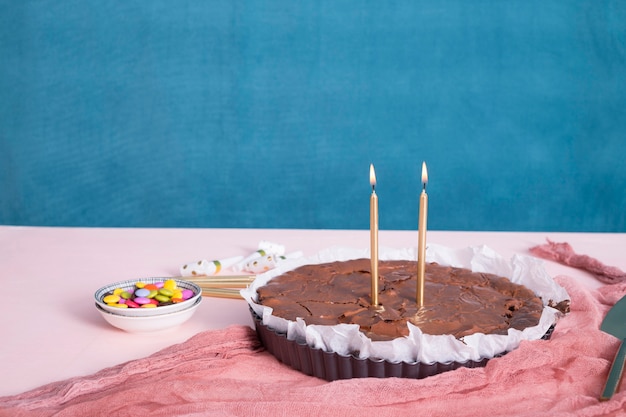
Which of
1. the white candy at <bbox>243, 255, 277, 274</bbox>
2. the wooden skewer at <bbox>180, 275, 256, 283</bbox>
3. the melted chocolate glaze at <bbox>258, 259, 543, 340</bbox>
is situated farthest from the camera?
the white candy at <bbox>243, 255, 277, 274</bbox>

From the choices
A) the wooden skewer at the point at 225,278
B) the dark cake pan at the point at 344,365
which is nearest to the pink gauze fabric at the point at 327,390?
the dark cake pan at the point at 344,365

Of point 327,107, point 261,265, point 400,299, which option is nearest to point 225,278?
point 261,265

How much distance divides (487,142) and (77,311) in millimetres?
2965

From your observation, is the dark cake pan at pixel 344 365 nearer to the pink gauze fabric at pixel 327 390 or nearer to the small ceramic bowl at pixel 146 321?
the pink gauze fabric at pixel 327 390

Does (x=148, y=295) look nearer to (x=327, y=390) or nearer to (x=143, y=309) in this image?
(x=143, y=309)

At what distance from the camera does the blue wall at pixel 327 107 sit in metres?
3.90

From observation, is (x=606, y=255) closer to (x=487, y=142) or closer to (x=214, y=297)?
(x=214, y=297)

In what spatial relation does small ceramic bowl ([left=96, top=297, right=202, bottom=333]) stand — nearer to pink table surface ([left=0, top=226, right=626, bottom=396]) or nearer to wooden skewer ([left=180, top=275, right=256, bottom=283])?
pink table surface ([left=0, top=226, right=626, bottom=396])

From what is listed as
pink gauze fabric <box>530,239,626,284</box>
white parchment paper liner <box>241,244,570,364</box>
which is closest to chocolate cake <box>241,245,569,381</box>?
white parchment paper liner <box>241,244,570,364</box>

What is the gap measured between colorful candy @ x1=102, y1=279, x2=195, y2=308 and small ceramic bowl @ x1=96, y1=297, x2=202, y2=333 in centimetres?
2

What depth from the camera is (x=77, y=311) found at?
55.4 inches

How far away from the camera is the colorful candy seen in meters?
1.32

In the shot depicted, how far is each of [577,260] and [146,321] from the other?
1017mm

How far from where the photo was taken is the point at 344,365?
107 centimetres
